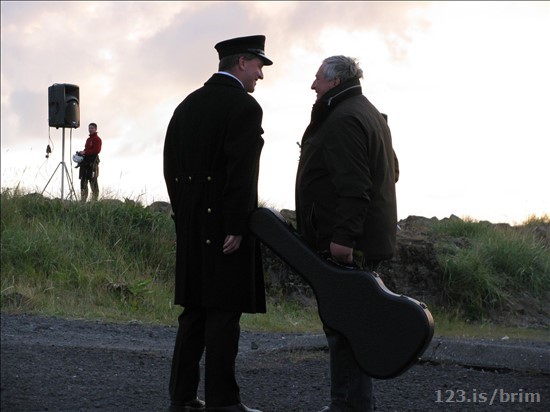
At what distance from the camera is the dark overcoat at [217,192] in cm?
510

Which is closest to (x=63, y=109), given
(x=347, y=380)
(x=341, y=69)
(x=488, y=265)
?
(x=488, y=265)

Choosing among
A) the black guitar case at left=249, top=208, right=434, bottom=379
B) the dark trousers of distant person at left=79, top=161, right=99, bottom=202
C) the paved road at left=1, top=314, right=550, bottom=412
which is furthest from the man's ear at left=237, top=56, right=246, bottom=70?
the dark trousers of distant person at left=79, top=161, right=99, bottom=202

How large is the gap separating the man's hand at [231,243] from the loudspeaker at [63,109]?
13673 mm

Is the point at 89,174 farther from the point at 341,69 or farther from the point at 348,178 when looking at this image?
the point at 348,178

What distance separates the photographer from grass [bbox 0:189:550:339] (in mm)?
11836

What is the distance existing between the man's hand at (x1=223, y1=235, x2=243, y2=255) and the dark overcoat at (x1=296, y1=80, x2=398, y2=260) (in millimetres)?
404

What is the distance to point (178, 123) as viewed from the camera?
5395mm

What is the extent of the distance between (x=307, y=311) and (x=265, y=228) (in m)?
8.69

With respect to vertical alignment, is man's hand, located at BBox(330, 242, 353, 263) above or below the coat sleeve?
below

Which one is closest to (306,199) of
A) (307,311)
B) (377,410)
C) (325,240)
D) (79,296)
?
(325,240)

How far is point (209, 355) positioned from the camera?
17.1ft

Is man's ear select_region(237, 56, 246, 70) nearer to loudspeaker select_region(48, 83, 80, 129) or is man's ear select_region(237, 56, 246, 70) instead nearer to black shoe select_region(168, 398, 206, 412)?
black shoe select_region(168, 398, 206, 412)

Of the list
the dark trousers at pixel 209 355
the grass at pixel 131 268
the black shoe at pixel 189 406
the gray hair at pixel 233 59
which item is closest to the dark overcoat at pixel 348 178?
the gray hair at pixel 233 59

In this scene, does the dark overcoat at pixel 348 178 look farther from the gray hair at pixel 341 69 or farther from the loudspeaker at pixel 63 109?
the loudspeaker at pixel 63 109
